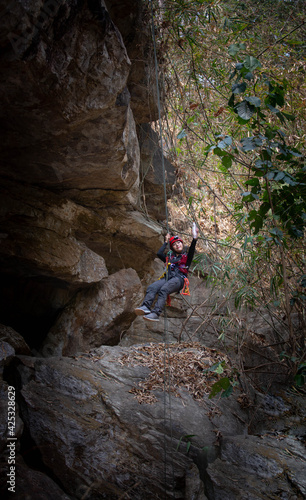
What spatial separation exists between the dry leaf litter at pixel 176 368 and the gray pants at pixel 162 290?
20.4 inches

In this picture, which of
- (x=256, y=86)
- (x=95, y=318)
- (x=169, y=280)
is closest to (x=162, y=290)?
(x=169, y=280)

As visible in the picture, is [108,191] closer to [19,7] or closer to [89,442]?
[19,7]

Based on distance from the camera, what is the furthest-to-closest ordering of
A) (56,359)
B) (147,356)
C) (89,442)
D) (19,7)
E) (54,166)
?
(147,356), (54,166), (56,359), (89,442), (19,7)

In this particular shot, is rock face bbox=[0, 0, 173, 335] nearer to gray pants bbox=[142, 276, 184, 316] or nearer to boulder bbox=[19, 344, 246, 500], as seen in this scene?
gray pants bbox=[142, 276, 184, 316]

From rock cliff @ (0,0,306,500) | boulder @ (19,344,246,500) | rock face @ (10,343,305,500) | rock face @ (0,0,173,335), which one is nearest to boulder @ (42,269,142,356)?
rock cliff @ (0,0,306,500)

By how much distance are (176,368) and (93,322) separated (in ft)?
5.13

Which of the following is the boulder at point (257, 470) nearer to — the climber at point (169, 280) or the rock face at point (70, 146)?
the climber at point (169, 280)

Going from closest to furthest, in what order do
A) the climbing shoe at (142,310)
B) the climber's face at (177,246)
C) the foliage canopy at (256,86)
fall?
1. the foliage canopy at (256,86)
2. the climbing shoe at (142,310)
3. the climber's face at (177,246)

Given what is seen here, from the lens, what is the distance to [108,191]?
→ 4379 millimetres

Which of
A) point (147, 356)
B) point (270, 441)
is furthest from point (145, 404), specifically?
point (270, 441)

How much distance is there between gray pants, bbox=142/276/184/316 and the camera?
3703 millimetres

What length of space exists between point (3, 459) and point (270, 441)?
2257mm

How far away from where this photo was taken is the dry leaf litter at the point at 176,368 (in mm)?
3295

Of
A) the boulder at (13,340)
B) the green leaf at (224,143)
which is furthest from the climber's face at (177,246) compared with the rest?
the boulder at (13,340)
